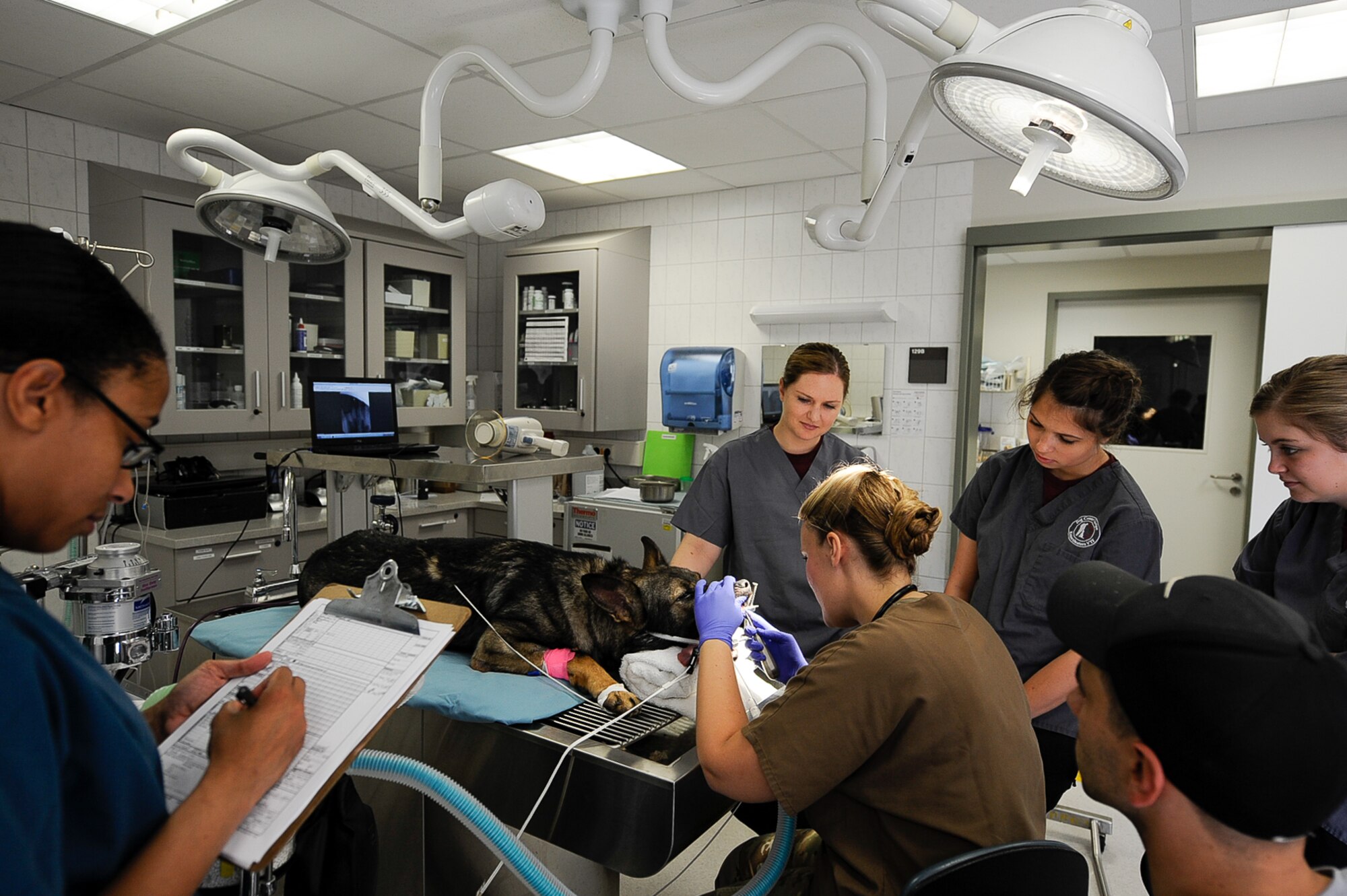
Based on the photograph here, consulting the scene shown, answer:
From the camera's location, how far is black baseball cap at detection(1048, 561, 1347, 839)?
70 cm

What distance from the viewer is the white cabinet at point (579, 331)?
4711 mm

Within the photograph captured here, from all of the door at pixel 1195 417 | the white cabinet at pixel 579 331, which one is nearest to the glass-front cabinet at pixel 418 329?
the white cabinet at pixel 579 331

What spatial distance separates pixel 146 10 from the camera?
8.46 feet

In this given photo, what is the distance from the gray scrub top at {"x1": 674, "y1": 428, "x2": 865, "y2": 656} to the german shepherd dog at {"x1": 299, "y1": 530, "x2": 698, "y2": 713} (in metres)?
0.51

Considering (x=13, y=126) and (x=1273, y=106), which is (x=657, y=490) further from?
(x=13, y=126)

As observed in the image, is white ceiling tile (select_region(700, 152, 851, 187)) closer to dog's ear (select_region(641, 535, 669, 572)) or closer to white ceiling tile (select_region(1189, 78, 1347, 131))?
white ceiling tile (select_region(1189, 78, 1347, 131))

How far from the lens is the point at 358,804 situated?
1312 millimetres

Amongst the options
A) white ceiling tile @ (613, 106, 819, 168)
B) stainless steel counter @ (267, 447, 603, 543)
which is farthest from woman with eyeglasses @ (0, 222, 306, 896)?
white ceiling tile @ (613, 106, 819, 168)

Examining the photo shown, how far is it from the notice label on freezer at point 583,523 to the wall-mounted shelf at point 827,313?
4.82 feet

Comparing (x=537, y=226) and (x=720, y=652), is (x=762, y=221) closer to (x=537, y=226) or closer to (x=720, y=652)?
(x=537, y=226)

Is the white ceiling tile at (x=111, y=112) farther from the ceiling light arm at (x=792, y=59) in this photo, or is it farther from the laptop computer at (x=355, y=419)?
the ceiling light arm at (x=792, y=59)

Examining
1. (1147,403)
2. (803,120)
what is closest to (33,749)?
(803,120)

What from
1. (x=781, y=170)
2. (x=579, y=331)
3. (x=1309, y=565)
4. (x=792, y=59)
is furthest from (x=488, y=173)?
(x=1309, y=565)

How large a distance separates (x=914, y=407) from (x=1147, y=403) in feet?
9.26
